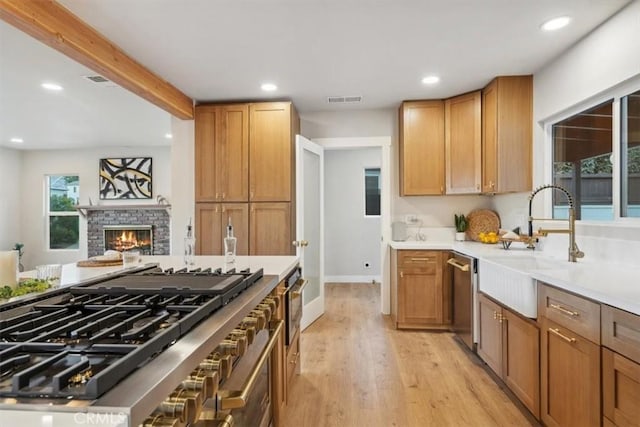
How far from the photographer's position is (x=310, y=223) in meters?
3.84

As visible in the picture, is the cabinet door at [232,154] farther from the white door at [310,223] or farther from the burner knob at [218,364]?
the burner knob at [218,364]

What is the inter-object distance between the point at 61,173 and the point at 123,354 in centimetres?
762

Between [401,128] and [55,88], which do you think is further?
[401,128]

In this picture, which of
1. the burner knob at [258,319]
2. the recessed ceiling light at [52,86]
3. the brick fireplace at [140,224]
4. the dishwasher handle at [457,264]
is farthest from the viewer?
the brick fireplace at [140,224]

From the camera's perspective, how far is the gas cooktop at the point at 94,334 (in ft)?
1.77

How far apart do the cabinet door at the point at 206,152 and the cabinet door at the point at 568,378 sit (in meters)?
3.11

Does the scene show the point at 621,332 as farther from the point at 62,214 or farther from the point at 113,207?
the point at 62,214

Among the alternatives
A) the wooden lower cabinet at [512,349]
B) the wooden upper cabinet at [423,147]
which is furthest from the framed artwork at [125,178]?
the wooden lower cabinet at [512,349]

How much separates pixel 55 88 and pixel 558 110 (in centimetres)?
458

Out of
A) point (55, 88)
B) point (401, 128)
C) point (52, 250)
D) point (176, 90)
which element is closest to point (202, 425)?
point (176, 90)

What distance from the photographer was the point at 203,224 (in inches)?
145

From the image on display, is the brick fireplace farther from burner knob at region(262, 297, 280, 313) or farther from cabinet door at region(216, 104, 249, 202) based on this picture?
burner knob at region(262, 297, 280, 313)

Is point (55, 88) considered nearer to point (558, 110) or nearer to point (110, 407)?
point (110, 407)

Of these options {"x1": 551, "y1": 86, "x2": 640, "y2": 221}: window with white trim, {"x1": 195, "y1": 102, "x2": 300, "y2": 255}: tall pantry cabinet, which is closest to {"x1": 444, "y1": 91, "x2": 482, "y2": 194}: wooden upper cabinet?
{"x1": 551, "y1": 86, "x2": 640, "y2": 221}: window with white trim
